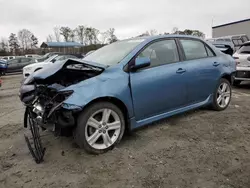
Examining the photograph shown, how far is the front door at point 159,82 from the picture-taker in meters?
3.43

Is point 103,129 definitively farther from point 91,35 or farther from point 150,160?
point 91,35

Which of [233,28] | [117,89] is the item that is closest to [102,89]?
[117,89]

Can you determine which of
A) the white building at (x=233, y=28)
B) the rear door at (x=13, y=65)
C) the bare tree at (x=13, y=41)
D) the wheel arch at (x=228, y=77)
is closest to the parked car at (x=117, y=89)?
the wheel arch at (x=228, y=77)

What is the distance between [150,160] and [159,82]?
1218 mm

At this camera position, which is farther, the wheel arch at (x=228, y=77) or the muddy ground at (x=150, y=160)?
the wheel arch at (x=228, y=77)

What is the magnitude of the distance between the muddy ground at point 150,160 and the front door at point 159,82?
448 millimetres

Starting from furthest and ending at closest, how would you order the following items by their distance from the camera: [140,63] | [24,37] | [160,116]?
[24,37] → [160,116] → [140,63]

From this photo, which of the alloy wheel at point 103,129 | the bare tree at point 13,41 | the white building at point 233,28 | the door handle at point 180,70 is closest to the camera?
the alloy wheel at point 103,129

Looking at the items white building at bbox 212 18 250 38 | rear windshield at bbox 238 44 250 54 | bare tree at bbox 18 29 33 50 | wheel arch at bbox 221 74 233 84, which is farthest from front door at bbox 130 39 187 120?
bare tree at bbox 18 29 33 50

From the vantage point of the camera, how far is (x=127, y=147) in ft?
10.9

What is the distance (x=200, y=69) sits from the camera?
4254 millimetres

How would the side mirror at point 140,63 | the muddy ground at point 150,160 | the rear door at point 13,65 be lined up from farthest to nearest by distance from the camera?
the rear door at point 13,65, the side mirror at point 140,63, the muddy ground at point 150,160

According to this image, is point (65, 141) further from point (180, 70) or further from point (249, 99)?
point (249, 99)

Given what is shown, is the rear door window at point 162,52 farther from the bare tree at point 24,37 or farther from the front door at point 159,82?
the bare tree at point 24,37
